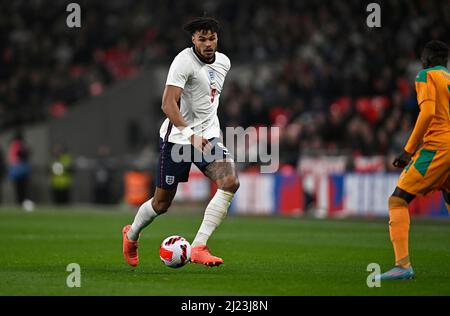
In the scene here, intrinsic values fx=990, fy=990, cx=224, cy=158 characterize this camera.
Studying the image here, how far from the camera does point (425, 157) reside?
9.20m

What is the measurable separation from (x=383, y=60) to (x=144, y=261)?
15.0 meters

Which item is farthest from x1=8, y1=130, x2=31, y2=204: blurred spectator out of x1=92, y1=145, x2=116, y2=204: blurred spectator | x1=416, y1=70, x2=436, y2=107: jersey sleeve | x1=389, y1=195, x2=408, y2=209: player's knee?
x1=416, y1=70, x2=436, y2=107: jersey sleeve

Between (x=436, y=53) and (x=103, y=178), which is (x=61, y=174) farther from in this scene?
(x=436, y=53)

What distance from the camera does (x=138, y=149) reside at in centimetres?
3234

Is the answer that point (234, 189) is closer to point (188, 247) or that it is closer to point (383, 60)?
point (188, 247)

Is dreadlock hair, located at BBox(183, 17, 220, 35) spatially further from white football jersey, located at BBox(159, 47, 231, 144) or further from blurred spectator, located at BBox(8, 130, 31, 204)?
blurred spectator, located at BBox(8, 130, 31, 204)

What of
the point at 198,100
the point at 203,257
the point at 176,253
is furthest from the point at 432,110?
the point at 176,253

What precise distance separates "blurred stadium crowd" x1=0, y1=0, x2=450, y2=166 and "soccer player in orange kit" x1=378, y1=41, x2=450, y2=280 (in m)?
13.3

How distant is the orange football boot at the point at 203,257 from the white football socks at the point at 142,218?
715 mm

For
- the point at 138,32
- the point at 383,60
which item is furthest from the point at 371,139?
the point at 138,32

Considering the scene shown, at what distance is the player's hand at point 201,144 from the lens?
9984mm

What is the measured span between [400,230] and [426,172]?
1.93 feet

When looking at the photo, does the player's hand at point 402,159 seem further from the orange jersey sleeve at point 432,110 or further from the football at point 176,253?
the football at point 176,253

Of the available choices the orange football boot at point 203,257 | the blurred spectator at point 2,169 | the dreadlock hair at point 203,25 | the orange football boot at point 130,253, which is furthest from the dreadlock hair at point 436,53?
the blurred spectator at point 2,169
